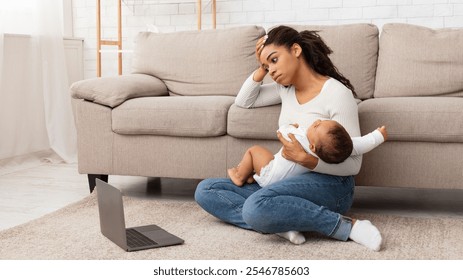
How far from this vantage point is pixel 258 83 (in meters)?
2.46

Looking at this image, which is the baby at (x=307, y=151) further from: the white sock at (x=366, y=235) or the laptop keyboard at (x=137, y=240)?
the laptop keyboard at (x=137, y=240)

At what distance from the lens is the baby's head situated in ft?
6.60

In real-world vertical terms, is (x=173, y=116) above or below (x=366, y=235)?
above

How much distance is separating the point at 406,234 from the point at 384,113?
1.66 feet

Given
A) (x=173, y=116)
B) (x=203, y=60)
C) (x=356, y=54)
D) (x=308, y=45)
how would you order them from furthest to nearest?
(x=203, y=60), (x=356, y=54), (x=173, y=116), (x=308, y=45)

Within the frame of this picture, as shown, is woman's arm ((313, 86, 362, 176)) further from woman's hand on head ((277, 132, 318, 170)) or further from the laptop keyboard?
the laptop keyboard

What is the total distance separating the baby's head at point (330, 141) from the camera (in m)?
2.01

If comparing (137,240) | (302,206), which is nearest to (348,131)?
(302,206)

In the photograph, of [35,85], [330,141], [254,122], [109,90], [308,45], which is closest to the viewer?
[330,141]

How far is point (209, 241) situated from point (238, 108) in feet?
2.19

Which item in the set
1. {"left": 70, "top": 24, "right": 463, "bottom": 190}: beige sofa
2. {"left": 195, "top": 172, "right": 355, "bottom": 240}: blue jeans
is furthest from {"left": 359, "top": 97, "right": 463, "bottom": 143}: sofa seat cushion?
{"left": 195, "top": 172, "right": 355, "bottom": 240}: blue jeans

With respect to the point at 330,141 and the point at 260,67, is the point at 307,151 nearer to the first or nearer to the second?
the point at 330,141

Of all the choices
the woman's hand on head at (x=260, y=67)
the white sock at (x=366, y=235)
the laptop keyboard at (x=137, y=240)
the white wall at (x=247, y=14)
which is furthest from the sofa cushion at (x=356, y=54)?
the laptop keyboard at (x=137, y=240)

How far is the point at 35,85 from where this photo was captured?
4.11 metres
